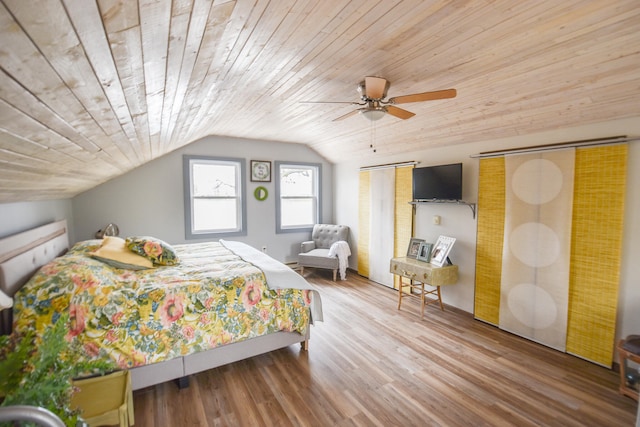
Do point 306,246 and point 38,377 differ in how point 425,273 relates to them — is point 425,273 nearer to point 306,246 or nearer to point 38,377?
point 306,246

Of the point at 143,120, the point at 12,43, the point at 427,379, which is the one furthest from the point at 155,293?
the point at 427,379

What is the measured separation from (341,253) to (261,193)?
1.79 meters

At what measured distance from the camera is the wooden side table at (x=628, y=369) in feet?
7.22

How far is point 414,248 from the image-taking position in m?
4.07

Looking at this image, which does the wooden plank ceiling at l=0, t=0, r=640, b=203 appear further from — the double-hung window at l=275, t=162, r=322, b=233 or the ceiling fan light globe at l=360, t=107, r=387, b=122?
the double-hung window at l=275, t=162, r=322, b=233

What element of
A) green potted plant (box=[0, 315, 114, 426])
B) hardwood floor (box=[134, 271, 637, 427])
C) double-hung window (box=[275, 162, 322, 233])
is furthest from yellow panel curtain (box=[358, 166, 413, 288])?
green potted plant (box=[0, 315, 114, 426])

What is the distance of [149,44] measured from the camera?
3.01ft

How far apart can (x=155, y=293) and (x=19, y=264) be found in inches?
33.5

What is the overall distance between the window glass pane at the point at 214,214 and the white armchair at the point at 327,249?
4.46 feet

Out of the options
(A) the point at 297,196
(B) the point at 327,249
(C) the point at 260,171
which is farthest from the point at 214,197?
(B) the point at 327,249

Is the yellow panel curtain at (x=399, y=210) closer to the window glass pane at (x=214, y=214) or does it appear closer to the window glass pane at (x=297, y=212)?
the window glass pane at (x=297, y=212)

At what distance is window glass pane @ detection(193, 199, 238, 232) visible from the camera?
4984 millimetres

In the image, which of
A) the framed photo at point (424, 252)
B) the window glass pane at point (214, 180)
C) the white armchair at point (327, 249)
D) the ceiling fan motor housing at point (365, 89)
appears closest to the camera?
the ceiling fan motor housing at point (365, 89)

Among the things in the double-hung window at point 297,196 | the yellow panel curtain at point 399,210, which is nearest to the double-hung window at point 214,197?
the double-hung window at point 297,196
